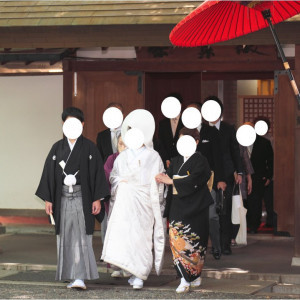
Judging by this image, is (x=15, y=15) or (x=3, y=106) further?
(x=3, y=106)

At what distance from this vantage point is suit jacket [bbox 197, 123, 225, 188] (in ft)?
39.2

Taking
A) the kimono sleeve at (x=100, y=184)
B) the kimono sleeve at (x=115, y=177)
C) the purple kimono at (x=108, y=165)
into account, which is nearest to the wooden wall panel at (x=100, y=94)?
the purple kimono at (x=108, y=165)

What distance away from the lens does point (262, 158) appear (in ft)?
48.8

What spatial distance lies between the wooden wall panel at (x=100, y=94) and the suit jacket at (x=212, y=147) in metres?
2.62

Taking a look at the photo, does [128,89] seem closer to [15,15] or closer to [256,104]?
[15,15]

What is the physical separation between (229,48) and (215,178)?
2692 mm

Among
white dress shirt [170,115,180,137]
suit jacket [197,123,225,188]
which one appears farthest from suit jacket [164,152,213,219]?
white dress shirt [170,115,180,137]

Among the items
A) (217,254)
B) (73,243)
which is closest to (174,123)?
(217,254)

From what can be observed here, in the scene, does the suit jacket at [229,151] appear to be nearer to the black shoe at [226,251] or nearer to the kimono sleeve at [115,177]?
the black shoe at [226,251]

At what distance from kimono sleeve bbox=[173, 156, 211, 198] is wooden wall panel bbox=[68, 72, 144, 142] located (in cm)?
434

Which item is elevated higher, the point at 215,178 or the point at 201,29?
the point at 201,29

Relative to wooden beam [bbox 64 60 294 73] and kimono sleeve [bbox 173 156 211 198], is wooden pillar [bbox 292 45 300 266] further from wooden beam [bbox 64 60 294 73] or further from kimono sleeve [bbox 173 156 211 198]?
wooden beam [bbox 64 60 294 73]

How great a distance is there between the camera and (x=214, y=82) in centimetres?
1844

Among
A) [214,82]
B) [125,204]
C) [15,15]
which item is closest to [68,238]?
[125,204]
